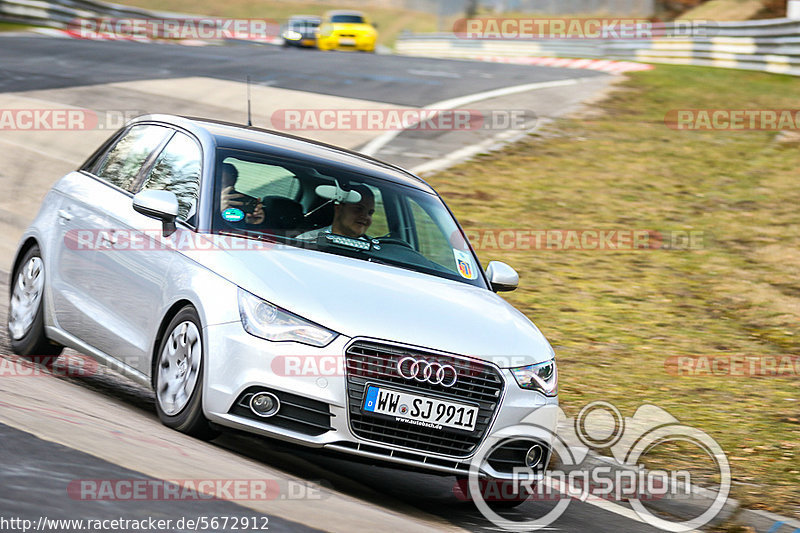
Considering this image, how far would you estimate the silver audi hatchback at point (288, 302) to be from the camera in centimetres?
538

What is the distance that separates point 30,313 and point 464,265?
2.89 meters

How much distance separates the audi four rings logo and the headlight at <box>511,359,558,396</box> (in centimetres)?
43

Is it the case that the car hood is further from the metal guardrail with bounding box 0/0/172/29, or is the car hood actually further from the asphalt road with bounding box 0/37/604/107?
the metal guardrail with bounding box 0/0/172/29

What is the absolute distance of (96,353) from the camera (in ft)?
22.2

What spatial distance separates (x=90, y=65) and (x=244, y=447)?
1900cm

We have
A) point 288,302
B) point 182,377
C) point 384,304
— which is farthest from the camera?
point 182,377

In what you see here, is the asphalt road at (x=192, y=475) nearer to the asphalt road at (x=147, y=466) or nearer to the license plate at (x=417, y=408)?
the asphalt road at (x=147, y=466)

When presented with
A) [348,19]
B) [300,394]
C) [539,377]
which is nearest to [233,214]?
[300,394]

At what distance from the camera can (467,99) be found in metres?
21.7

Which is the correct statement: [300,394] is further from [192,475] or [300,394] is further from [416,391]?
[192,475]

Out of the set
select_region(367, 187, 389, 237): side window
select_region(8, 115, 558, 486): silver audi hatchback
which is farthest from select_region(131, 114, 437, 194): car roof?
select_region(367, 187, 389, 237): side window

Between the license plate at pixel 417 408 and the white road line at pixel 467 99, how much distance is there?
10555 mm

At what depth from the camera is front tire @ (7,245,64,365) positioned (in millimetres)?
7477

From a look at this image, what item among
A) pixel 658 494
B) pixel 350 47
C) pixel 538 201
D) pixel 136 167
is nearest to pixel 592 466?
pixel 658 494
